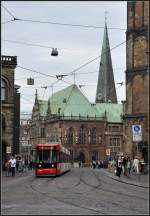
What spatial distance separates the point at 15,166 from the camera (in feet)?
130

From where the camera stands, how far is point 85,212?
12.9 meters

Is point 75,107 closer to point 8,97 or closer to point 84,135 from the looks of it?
point 84,135

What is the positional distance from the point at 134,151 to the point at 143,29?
12.9 m

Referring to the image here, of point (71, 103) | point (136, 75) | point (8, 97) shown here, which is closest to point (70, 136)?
point (71, 103)

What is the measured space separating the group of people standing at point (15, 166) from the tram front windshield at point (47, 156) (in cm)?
171

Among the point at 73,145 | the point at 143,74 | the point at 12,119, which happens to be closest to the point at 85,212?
the point at 143,74

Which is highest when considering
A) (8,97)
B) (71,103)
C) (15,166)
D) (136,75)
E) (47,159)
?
(71,103)

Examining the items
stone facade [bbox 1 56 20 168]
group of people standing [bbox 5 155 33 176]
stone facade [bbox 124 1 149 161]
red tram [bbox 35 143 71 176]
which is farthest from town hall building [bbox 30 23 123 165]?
red tram [bbox 35 143 71 176]

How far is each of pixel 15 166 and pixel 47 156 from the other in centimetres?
331

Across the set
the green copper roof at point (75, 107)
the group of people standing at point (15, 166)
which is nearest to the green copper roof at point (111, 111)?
the green copper roof at point (75, 107)

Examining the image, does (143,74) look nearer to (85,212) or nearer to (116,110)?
(85,212)

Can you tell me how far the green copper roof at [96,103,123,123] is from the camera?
138625 mm

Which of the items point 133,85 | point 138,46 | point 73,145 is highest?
point 138,46

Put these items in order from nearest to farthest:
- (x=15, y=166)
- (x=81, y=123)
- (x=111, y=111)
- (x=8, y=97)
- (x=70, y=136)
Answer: (x=15, y=166) → (x=8, y=97) → (x=70, y=136) → (x=81, y=123) → (x=111, y=111)
